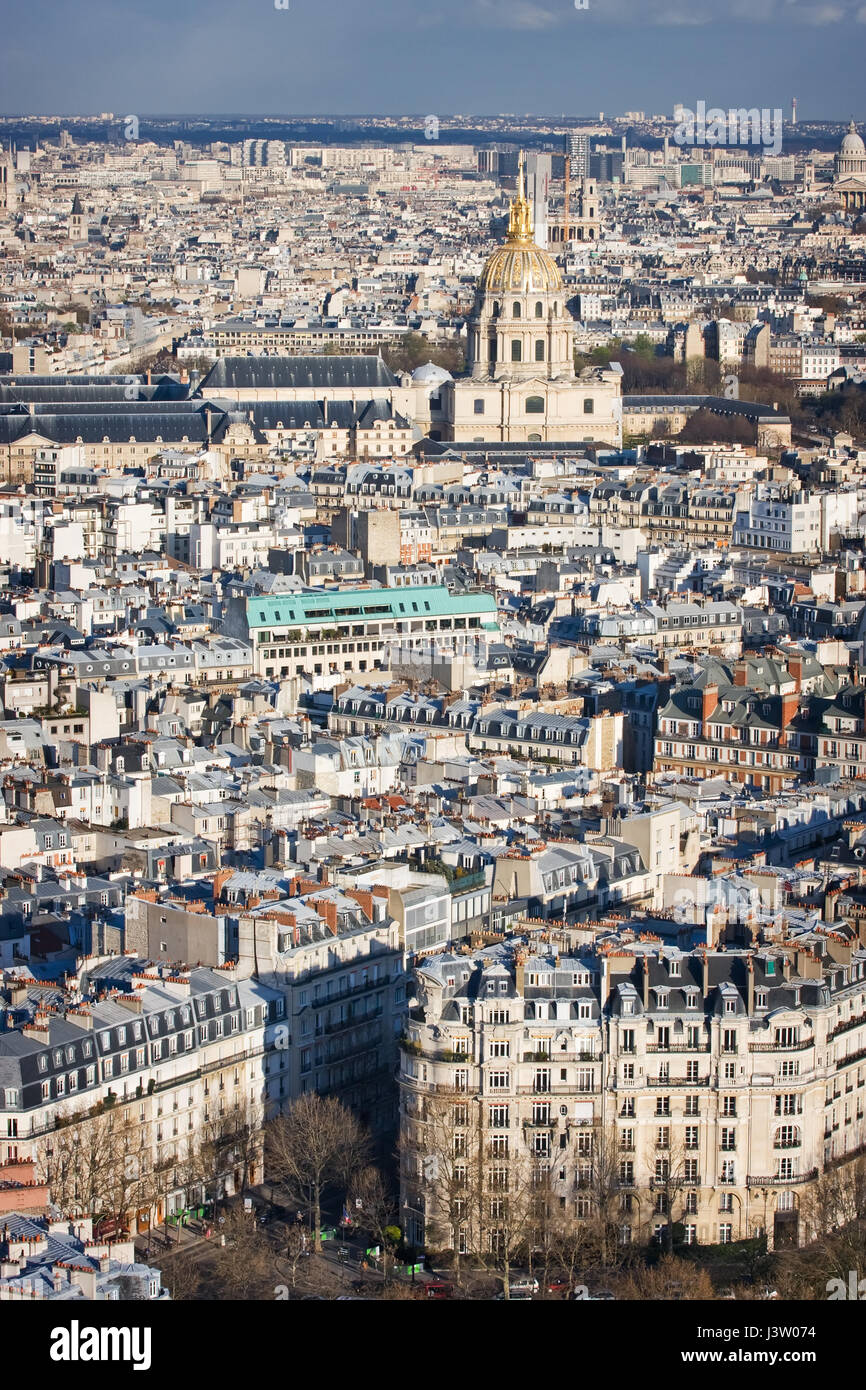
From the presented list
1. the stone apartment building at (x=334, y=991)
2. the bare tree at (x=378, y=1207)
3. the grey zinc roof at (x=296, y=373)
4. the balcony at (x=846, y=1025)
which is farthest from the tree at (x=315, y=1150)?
the grey zinc roof at (x=296, y=373)

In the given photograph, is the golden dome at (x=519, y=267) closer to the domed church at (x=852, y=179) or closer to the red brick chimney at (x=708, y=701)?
the red brick chimney at (x=708, y=701)

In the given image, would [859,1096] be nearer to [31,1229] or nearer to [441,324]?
[31,1229]

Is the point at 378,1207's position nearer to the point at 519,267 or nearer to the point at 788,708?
the point at 788,708

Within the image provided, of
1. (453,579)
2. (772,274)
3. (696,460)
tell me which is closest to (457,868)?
(453,579)

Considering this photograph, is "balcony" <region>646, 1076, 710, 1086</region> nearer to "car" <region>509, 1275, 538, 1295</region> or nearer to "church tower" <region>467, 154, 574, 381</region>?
"car" <region>509, 1275, 538, 1295</region>

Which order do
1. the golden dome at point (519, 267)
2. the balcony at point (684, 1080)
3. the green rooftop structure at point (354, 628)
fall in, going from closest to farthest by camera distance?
the balcony at point (684, 1080) → the green rooftop structure at point (354, 628) → the golden dome at point (519, 267)

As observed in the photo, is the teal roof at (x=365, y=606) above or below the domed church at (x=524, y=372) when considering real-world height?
below
